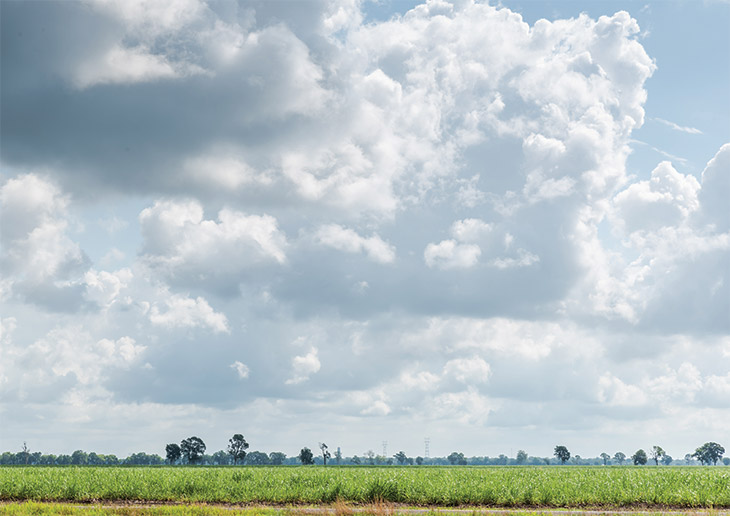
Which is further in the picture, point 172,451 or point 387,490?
point 172,451

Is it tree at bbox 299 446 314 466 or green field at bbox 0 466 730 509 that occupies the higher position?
green field at bbox 0 466 730 509

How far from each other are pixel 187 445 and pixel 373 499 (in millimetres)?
178354

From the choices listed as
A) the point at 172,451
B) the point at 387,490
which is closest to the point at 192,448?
the point at 172,451

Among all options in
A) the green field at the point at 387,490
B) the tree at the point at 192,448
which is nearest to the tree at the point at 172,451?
the tree at the point at 192,448

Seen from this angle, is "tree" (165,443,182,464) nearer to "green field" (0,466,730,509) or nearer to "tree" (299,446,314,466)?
"tree" (299,446,314,466)

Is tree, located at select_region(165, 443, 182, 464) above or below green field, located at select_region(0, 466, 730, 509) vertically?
below

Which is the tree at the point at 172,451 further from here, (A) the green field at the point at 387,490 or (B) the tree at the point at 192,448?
(A) the green field at the point at 387,490

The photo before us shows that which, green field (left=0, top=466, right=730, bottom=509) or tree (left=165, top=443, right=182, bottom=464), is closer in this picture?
green field (left=0, top=466, right=730, bottom=509)

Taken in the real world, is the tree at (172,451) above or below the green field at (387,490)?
below

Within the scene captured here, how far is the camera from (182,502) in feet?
93.5

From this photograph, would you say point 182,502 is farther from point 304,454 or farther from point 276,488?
point 304,454

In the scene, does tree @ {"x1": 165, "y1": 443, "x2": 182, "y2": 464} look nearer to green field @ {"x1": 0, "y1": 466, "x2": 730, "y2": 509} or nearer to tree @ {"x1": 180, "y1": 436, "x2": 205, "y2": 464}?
tree @ {"x1": 180, "y1": 436, "x2": 205, "y2": 464}

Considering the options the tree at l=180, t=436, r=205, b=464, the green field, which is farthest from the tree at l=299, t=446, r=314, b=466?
the green field

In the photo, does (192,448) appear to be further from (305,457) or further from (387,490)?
(387,490)
